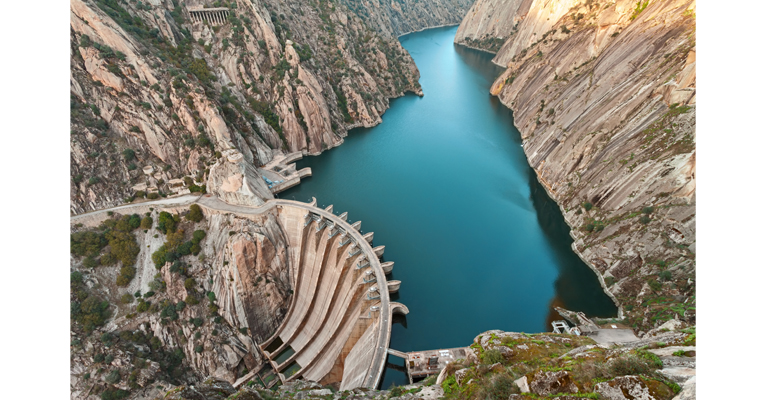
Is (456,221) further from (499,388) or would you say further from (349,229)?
(499,388)

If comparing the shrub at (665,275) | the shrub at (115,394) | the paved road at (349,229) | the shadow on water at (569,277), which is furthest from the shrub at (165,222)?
the shrub at (665,275)

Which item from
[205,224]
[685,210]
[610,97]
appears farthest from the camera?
[610,97]

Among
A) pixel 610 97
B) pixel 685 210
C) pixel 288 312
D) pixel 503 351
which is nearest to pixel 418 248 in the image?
pixel 288 312

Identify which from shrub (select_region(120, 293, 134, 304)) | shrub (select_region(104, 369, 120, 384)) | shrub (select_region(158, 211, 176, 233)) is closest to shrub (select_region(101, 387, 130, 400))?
shrub (select_region(104, 369, 120, 384))

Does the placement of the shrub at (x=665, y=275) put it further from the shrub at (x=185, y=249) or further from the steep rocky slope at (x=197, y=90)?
the shrub at (x=185, y=249)

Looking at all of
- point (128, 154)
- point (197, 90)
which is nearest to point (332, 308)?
point (128, 154)

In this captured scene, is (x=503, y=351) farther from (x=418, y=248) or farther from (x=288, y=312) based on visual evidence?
(x=288, y=312)
